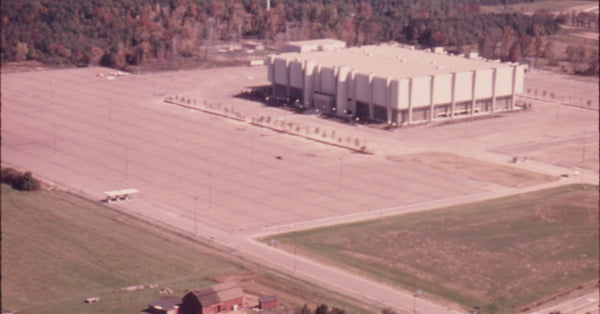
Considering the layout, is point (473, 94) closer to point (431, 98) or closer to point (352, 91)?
point (431, 98)

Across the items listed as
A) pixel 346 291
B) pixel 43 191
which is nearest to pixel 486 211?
pixel 346 291

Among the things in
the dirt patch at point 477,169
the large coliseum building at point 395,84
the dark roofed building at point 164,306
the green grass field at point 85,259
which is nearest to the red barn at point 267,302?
the dark roofed building at point 164,306

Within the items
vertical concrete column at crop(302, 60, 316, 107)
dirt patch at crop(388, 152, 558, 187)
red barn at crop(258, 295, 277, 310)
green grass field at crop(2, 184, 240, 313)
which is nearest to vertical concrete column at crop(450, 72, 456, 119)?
vertical concrete column at crop(302, 60, 316, 107)

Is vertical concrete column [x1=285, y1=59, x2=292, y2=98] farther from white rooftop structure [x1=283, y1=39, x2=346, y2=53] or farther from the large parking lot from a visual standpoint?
white rooftop structure [x1=283, y1=39, x2=346, y2=53]

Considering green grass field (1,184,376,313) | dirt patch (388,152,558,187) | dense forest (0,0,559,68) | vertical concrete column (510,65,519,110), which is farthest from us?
dense forest (0,0,559,68)

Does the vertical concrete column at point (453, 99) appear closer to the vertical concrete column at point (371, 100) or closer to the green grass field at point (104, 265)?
the vertical concrete column at point (371, 100)

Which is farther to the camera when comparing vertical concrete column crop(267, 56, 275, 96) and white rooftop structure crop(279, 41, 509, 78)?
vertical concrete column crop(267, 56, 275, 96)

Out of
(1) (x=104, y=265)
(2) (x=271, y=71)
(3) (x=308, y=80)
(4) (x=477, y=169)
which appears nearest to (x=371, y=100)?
(3) (x=308, y=80)
